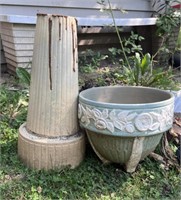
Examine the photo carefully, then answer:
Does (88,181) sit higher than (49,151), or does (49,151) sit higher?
(49,151)

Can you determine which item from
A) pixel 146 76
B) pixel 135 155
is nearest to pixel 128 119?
pixel 135 155

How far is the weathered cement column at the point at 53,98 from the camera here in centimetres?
180

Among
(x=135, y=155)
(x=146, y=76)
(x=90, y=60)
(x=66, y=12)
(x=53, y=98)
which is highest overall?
(x=66, y=12)

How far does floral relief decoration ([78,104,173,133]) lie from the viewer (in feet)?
5.41

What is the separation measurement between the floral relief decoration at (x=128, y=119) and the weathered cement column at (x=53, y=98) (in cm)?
19

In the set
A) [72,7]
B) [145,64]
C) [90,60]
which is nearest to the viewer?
[145,64]

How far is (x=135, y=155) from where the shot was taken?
5.89 ft

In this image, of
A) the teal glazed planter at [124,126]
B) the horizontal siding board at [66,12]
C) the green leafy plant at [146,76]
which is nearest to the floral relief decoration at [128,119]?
the teal glazed planter at [124,126]

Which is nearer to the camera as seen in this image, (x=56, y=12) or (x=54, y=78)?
(x=54, y=78)

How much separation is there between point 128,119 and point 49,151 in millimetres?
500

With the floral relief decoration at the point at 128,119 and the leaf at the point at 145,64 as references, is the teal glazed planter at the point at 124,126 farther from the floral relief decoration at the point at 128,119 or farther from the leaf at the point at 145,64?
the leaf at the point at 145,64

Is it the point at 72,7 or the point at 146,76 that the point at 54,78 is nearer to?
the point at 146,76

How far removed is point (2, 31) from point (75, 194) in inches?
91.5

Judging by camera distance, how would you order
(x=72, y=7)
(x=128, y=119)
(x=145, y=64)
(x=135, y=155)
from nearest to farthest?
(x=128, y=119) → (x=135, y=155) → (x=145, y=64) → (x=72, y=7)
